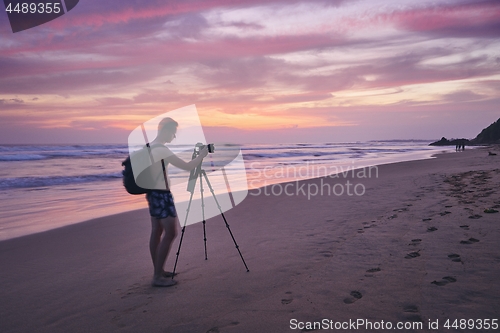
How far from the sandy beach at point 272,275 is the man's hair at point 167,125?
188 cm

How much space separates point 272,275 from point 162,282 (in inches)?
52.3

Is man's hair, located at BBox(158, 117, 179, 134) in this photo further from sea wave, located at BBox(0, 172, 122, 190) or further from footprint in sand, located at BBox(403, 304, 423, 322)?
sea wave, located at BBox(0, 172, 122, 190)

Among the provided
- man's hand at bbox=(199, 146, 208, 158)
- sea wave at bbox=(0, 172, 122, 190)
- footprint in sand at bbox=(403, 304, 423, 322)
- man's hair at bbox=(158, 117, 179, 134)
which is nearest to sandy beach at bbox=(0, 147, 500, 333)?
footprint in sand at bbox=(403, 304, 423, 322)

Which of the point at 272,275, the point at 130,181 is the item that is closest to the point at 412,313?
the point at 272,275

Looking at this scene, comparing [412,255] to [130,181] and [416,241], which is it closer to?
[416,241]

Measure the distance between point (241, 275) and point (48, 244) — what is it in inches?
153

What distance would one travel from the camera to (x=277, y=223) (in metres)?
6.94

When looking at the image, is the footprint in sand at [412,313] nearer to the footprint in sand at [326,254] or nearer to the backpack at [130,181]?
the footprint in sand at [326,254]

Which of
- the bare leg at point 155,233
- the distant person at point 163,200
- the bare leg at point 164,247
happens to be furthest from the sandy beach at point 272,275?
the bare leg at point 155,233

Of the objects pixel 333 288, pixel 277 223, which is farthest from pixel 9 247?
pixel 333 288

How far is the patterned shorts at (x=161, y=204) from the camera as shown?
12.8 feet

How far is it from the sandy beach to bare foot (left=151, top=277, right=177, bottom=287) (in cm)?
9

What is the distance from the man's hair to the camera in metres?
3.95

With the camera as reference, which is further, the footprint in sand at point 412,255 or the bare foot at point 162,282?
the footprint in sand at point 412,255
